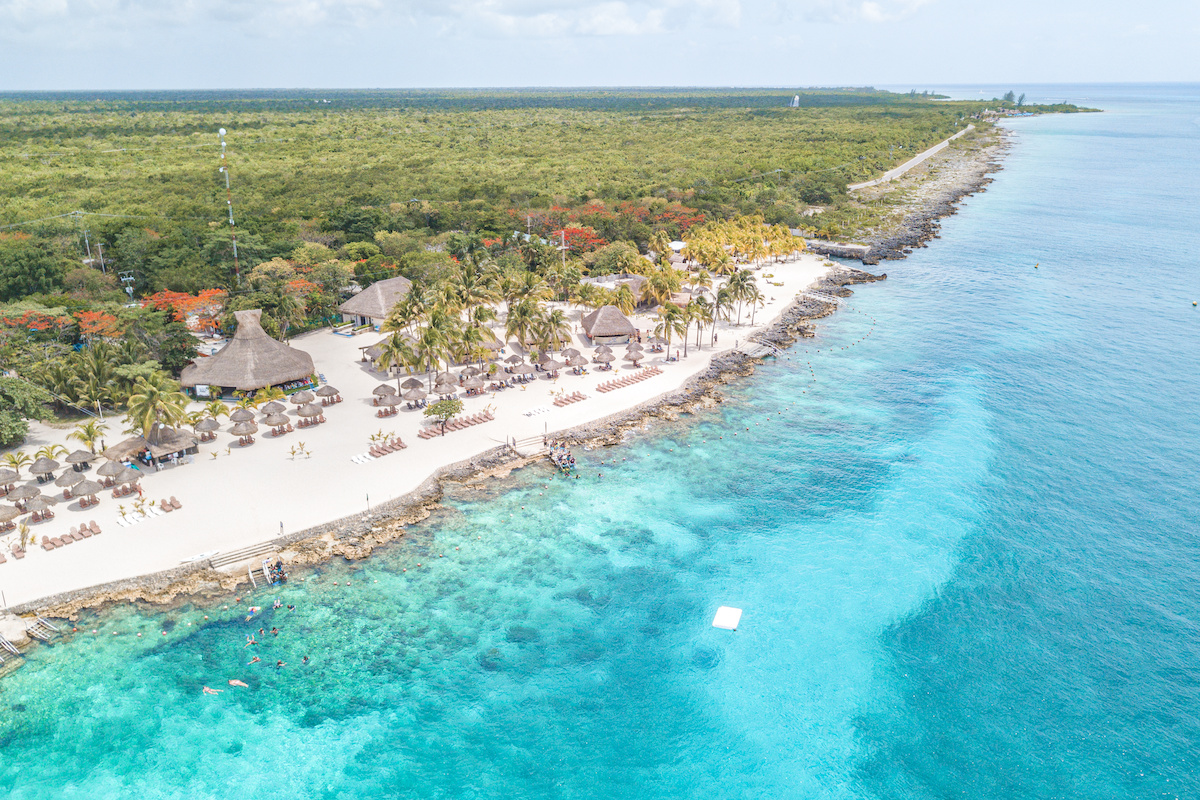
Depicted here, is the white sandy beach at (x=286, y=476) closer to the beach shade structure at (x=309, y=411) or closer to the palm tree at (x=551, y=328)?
the beach shade structure at (x=309, y=411)

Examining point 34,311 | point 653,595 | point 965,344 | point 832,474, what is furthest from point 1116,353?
point 34,311

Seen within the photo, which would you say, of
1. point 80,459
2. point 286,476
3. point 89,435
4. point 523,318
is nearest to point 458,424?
point 286,476

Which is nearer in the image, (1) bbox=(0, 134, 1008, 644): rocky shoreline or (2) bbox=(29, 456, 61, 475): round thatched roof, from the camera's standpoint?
(1) bbox=(0, 134, 1008, 644): rocky shoreline

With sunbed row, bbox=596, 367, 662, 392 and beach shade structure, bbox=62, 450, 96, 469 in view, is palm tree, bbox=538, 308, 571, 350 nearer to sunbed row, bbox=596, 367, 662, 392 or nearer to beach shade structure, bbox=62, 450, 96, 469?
sunbed row, bbox=596, 367, 662, 392

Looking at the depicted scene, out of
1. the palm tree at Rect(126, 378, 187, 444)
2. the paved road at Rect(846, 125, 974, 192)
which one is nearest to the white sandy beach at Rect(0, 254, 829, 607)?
the palm tree at Rect(126, 378, 187, 444)

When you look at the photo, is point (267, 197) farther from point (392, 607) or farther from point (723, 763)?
point (723, 763)

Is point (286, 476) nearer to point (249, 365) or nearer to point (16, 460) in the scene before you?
point (249, 365)
